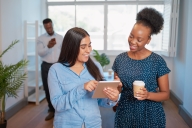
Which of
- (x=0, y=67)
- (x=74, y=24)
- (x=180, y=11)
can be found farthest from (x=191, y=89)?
(x=74, y=24)

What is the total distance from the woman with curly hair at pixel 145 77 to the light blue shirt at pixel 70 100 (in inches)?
9.3

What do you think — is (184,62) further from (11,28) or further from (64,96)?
(64,96)

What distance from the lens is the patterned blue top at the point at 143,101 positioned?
1313 millimetres

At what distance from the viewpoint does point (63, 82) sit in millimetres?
1203

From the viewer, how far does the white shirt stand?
3.68 metres

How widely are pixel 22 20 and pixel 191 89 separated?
10.7 ft

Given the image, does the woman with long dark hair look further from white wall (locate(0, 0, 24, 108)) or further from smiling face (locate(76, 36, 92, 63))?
white wall (locate(0, 0, 24, 108))

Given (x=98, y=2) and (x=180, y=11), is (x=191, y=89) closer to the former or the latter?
(x=180, y=11)

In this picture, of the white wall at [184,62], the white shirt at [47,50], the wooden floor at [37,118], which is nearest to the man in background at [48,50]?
the white shirt at [47,50]

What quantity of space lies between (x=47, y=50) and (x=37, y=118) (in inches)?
45.8

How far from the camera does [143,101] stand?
1333mm

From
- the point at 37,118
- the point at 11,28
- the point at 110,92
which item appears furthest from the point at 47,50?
→ the point at 110,92

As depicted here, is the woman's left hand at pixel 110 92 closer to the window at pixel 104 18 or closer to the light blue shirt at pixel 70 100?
the light blue shirt at pixel 70 100

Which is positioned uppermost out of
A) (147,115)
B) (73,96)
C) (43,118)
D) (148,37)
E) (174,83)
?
(148,37)
